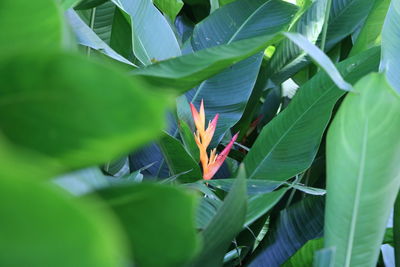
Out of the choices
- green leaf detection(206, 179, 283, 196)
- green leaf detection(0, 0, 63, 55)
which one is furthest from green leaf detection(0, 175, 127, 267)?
green leaf detection(206, 179, 283, 196)

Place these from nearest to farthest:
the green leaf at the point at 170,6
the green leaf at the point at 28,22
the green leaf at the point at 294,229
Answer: the green leaf at the point at 28,22
the green leaf at the point at 294,229
the green leaf at the point at 170,6

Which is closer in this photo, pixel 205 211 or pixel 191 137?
pixel 205 211

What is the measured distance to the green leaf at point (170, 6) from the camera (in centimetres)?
94

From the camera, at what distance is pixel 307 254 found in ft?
2.05

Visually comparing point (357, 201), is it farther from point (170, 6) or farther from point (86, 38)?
point (170, 6)

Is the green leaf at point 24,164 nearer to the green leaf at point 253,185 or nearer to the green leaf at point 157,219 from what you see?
the green leaf at point 157,219

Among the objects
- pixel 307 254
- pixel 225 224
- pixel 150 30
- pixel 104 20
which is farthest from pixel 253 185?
pixel 104 20

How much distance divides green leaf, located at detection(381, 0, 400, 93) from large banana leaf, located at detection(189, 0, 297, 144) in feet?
0.64

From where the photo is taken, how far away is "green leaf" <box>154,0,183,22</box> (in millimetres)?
944

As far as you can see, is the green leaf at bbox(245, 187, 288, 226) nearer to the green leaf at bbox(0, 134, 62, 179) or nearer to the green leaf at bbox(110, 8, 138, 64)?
the green leaf at bbox(0, 134, 62, 179)

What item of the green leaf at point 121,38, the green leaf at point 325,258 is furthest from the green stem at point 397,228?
the green leaf at point 121,38

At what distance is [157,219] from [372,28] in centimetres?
77

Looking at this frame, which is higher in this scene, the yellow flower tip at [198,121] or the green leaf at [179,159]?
the yellow flower tip at [198,121]

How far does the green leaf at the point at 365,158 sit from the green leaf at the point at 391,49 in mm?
228
